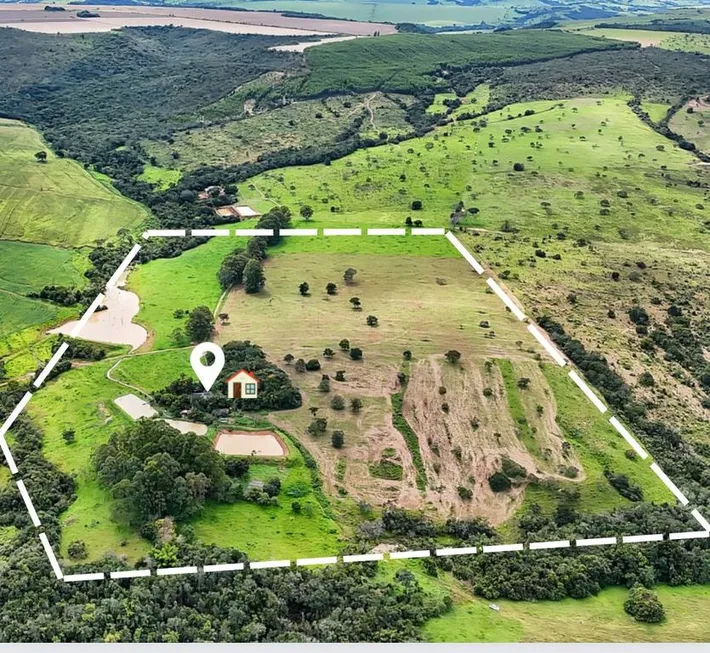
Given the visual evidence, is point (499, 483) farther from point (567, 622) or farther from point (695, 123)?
point (695, 123)

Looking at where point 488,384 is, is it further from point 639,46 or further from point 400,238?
point 639,46

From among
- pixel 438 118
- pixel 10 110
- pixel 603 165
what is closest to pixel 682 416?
pixel 603 165

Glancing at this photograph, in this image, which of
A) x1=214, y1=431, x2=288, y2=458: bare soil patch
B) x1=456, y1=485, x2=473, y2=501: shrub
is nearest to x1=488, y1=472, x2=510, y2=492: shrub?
x1=456, y1=485, x2=473, y2=501: shrub

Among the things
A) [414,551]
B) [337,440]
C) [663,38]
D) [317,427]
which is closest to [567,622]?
[414,551]

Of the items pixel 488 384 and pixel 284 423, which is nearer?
pixel 284 423

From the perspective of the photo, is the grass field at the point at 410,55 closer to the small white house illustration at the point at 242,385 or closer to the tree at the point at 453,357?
the tree at the point at 453,357

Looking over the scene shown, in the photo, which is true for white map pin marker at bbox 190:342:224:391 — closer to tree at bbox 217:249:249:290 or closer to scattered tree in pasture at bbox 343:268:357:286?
tree at bbox 217:249:249:290
